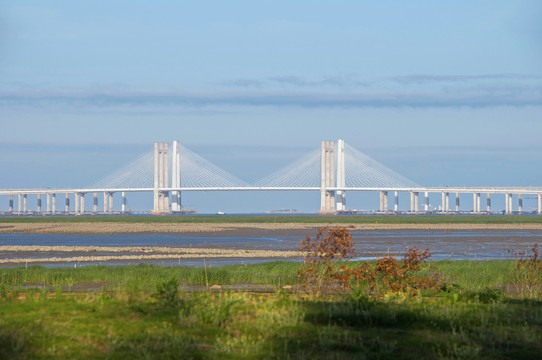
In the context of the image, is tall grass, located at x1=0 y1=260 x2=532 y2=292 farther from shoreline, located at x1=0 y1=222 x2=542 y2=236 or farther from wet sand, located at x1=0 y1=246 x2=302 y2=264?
shoreline, located at x1=0 y1=222 x2=542 y2=236

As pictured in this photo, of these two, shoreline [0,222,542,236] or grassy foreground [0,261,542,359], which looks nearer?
grassy foreground [0,261,542,359]

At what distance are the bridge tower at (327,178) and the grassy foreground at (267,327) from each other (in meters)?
129

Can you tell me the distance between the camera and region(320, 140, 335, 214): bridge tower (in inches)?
5571

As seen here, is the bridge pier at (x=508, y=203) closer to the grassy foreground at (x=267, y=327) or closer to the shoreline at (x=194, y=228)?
the shoreline at (x=194, y=228)

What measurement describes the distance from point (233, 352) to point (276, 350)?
516 millimetres

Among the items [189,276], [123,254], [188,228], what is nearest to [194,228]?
Answer: [188,228]

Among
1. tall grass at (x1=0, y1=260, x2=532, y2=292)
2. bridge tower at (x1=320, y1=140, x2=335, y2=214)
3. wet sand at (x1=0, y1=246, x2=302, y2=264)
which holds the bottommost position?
wet sand at (x1=0, y1=246, x2=302, y2=264)

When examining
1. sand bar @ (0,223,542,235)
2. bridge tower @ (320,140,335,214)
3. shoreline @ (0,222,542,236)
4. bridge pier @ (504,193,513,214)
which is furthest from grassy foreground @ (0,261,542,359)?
bridge pier @ (504,193,513,214)

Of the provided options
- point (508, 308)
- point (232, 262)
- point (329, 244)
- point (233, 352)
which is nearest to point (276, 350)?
point (233, 352)

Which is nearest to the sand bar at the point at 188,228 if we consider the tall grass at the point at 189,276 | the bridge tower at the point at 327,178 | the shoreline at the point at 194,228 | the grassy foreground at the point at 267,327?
the shoreline at the point at 194,228

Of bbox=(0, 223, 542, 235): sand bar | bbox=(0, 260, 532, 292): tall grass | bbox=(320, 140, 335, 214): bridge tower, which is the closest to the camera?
bbox=(0, 260, 532, 292): tall grass

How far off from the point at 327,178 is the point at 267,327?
133 metres

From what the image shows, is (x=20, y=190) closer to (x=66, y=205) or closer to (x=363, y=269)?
(x=66, y=205)

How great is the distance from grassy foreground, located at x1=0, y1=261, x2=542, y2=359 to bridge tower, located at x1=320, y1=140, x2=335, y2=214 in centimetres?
12870
